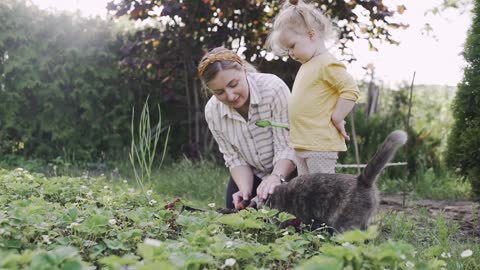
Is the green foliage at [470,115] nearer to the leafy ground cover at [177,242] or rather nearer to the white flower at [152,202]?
the leafy ground cover at [177,242]

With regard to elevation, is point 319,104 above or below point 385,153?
above

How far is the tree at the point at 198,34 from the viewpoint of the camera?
6273 millimetres

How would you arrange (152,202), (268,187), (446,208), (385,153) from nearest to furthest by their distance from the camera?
(385,153) < (268,187) < (152,202) < (446,208)

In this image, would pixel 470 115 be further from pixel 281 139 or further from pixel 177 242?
pixel 177 242

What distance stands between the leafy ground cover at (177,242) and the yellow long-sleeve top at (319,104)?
53 cm

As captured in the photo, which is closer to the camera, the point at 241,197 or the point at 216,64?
the point at 216,64

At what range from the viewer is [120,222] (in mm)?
2891

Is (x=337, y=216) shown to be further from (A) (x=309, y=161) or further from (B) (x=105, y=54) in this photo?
(B) (x=105, y=54)

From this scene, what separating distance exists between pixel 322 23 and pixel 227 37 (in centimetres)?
363

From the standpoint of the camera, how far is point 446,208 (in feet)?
16.4

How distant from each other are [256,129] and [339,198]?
1.09 metres

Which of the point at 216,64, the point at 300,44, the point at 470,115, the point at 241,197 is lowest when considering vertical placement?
the point at 241,197

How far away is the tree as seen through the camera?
6.27 m

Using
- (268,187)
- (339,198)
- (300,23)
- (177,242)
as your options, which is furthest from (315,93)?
(177,242)
